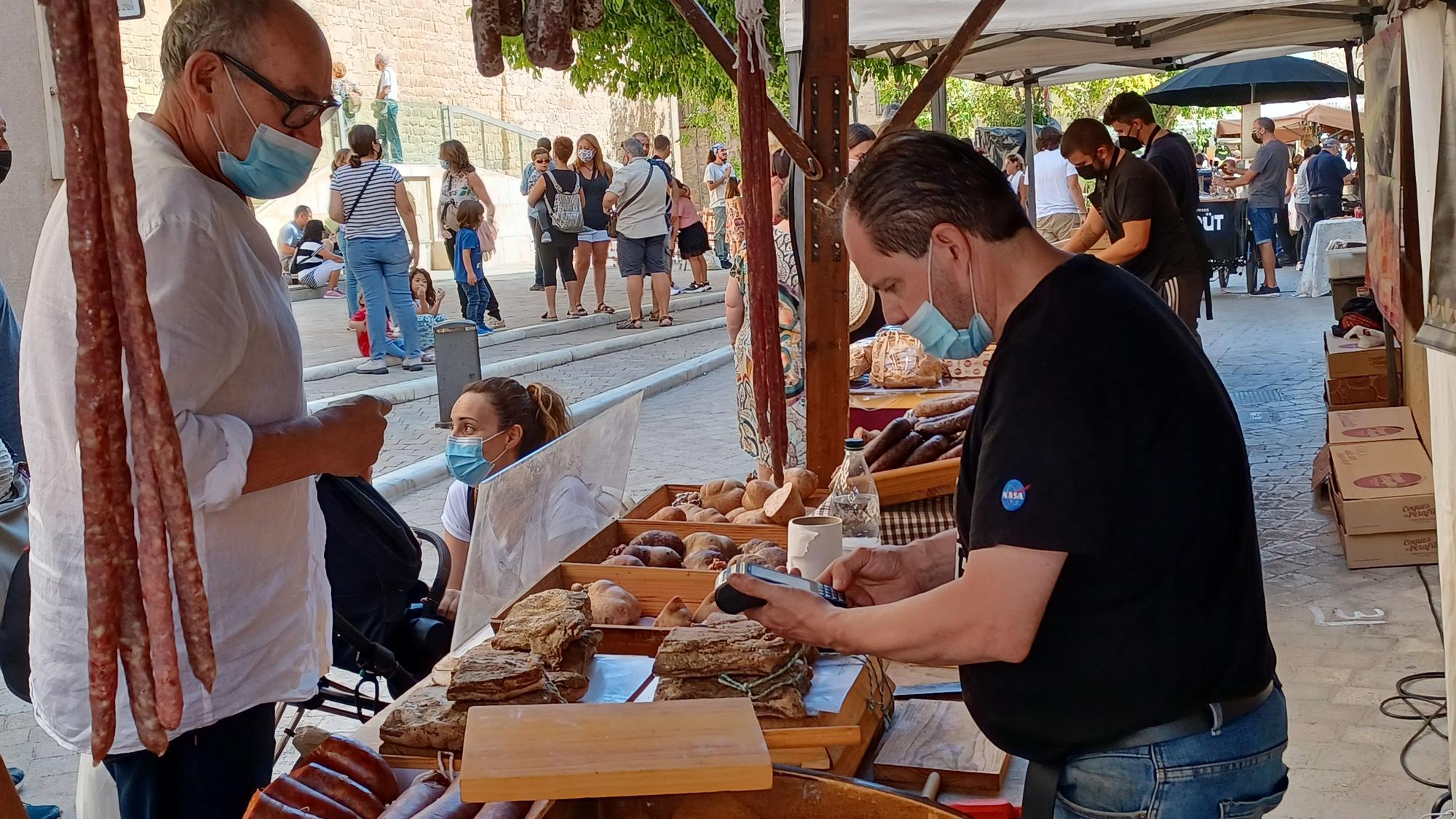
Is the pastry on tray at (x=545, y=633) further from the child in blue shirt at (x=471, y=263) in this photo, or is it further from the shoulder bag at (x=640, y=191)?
the shoulder bag at (x=640, y=191)

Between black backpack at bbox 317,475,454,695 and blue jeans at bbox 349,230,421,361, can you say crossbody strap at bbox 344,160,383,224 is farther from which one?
black backpack at bbox 317,475,454,695

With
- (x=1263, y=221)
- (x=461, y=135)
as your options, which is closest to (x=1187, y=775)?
(x=1263, y=221)

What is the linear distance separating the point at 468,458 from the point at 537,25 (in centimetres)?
154

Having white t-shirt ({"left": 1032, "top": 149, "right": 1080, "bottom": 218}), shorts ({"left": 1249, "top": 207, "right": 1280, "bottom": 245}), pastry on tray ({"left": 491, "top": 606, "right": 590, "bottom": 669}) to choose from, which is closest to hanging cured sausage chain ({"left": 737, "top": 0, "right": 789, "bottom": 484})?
pastry on tray ({"left": 491, "top": 606, "right": 590, "bottom": 669})

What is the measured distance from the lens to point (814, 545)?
271cm

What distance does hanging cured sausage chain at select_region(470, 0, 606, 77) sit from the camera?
9.33 ft

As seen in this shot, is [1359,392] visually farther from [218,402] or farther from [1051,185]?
[218,402]

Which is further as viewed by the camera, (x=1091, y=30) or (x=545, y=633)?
(x=1091, y=30)

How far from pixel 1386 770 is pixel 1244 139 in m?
32.9

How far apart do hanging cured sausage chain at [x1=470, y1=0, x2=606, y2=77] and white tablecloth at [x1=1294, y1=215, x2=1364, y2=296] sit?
42.6 feet

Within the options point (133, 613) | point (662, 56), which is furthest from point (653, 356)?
point (133, 613)

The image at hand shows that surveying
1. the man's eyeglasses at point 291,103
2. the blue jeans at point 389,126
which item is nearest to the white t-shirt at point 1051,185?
the man's eyeglasses at point 291,103

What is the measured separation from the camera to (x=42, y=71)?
21.9ft

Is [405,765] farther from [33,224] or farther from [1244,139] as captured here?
[1244,139]
